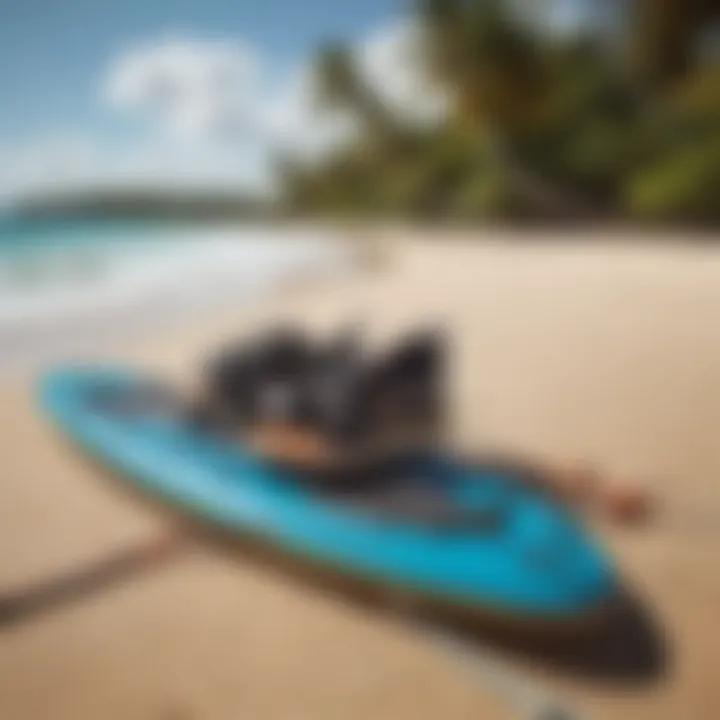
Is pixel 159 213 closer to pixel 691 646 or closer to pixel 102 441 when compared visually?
pixel 102 441

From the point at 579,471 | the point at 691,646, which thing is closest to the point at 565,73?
the point at 579,471

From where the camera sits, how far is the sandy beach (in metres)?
0.97

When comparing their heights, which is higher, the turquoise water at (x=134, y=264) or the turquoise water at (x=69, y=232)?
the turquoise water at (x=69, y=232)

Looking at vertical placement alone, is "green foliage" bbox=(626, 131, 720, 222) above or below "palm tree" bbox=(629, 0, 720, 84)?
below

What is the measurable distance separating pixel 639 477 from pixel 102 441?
0.59 metres

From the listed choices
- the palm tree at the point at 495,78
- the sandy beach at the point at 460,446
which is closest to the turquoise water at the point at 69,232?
the sandy beach at the point at 460,446

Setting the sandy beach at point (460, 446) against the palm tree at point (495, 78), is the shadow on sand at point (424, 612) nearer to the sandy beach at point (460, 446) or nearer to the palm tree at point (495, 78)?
the sandy beach at point (460, 446)

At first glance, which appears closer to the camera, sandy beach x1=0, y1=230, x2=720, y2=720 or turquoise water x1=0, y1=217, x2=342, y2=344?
sandy beach x1=0, y1=230, x2=720, y2=720

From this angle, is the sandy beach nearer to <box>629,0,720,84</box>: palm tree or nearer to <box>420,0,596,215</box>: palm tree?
<box>420,0,596,215</box>: palm tree

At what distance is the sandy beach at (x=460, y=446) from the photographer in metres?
0.97

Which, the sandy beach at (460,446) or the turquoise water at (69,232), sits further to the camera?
the turquoise water at (69,232)

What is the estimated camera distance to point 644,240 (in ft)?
3.45

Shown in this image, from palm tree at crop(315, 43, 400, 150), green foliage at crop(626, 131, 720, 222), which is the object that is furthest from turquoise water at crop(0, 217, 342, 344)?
green foliage at crop(626, 131, 720, 222)

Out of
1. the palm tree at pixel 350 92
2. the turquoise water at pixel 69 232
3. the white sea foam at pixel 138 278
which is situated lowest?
the white sea foam at pixel 138 278
